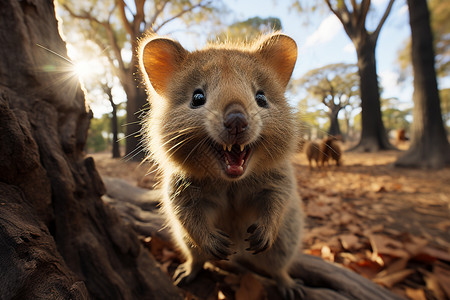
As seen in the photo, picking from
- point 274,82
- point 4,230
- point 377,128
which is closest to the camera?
point 4,230

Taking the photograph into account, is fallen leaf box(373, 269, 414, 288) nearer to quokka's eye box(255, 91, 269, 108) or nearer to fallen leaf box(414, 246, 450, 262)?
fallen leaf box(414, 246, 450, 262)

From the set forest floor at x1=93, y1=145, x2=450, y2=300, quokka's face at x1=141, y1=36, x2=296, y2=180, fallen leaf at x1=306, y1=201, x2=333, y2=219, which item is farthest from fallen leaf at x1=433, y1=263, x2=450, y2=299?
quokka's face at x1=141, y1=36, x2=296, y2=180

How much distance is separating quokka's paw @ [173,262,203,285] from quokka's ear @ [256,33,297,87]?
1942 mm

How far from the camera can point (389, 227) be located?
3.35 meters

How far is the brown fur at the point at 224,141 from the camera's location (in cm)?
148

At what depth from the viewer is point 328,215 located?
3977 millimetres

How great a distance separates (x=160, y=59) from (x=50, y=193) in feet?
4.01

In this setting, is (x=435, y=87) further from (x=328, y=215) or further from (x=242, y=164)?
(x=242, y=164)

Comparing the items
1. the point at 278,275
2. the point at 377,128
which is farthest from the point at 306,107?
the point at 377,128

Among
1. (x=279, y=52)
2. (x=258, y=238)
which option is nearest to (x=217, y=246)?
(x=258, y=238)

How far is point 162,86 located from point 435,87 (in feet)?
27.6

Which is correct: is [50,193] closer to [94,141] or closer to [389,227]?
[389,227]

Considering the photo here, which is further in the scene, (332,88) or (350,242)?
(332,88)

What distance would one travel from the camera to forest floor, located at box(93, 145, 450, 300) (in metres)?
2.34
